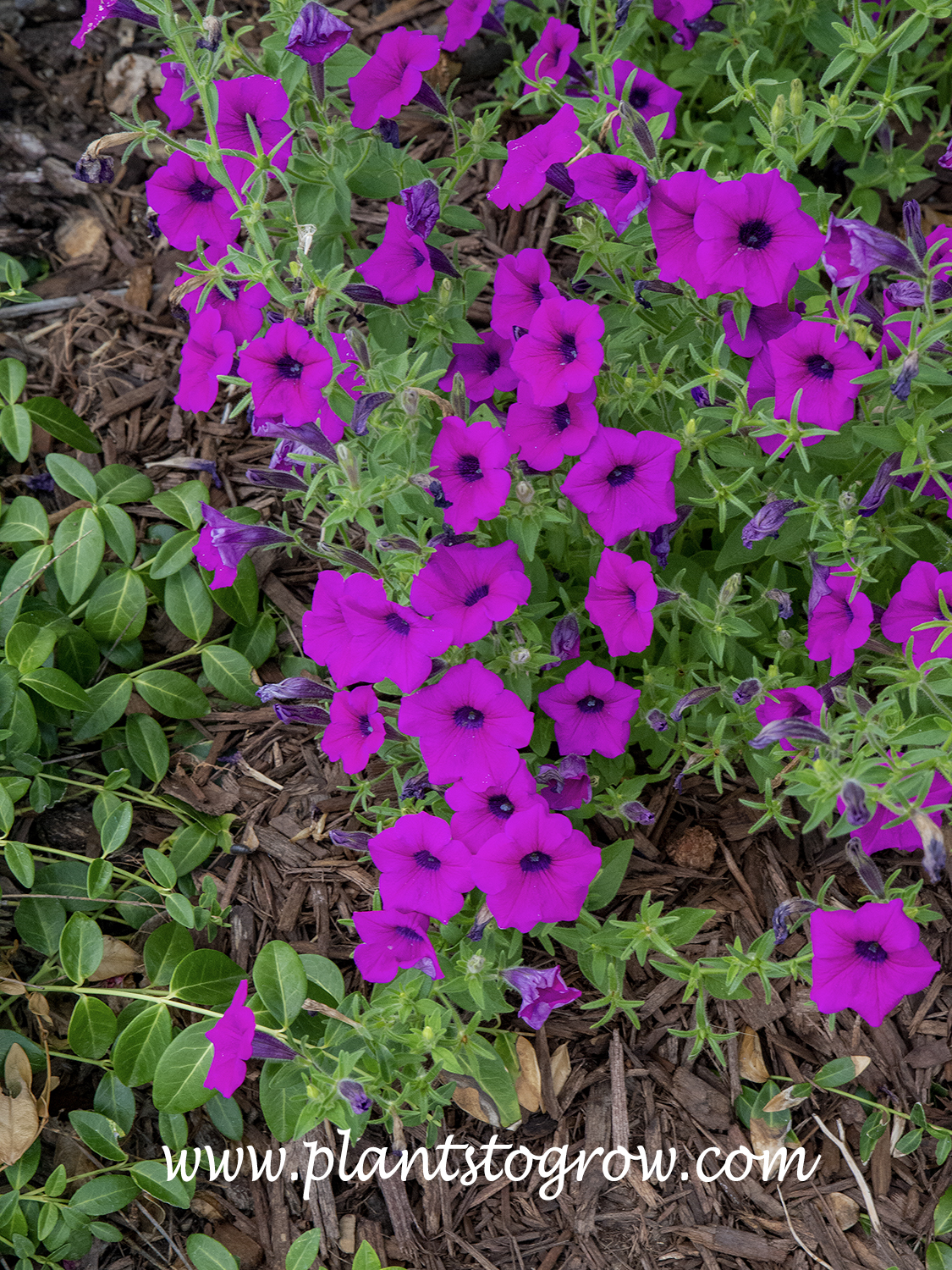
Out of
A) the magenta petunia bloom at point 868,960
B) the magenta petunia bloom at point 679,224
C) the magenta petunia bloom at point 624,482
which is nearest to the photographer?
the magenta petunia bloom at point 868,960

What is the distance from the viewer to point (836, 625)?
270 centimetres

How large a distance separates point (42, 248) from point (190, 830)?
2675 mm

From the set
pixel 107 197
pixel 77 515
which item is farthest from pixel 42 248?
pixel 77 515

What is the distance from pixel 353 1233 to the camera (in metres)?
3.08

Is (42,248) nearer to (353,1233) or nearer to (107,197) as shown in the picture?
(107,197)

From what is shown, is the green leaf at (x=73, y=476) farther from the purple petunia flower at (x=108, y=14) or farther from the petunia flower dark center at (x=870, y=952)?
the petunia flower dark center at (x=870, y=952)

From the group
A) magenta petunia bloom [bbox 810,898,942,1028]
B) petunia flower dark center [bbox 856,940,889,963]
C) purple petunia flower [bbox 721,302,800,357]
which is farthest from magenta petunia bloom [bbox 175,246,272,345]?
petunia flower dark center [bbox 856,940,889,963]

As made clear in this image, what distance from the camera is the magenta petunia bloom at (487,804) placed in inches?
102

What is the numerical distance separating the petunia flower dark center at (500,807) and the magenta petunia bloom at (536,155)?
129 cm

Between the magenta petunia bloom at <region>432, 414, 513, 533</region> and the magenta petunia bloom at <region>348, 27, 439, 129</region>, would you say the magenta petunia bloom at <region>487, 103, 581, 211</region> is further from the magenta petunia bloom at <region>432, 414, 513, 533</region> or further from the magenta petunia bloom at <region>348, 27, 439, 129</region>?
the magenta petunia bloom at <region>432, 414, 513, 533</region>

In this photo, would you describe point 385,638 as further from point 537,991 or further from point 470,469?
point 537,991

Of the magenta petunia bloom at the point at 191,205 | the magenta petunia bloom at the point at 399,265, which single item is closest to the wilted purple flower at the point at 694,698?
the magenta petunia bloom at the point at 399,265

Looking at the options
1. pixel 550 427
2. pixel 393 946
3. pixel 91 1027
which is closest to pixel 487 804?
pixel 393 946

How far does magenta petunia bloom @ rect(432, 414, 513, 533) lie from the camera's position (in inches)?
97.3
